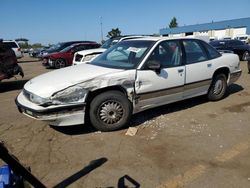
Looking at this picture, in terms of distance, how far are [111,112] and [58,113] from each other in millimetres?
931

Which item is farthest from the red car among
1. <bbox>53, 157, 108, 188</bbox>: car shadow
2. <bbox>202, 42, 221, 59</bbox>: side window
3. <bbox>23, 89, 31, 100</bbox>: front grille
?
<bbox>53, 157, 108, 188</bbox>: car shadow

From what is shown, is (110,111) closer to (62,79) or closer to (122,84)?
(122,84)

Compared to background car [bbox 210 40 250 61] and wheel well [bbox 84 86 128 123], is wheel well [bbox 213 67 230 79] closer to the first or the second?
wheel well [bbox 84 86 128 123]

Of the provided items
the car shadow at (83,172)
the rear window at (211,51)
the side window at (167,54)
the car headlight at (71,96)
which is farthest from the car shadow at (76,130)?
the rear window at (211,51)

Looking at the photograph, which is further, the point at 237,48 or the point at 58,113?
the point at 237,48

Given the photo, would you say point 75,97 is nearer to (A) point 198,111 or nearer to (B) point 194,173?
(B) point 194,173

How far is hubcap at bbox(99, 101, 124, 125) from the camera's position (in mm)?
4625

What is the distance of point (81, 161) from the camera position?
12.3 ft

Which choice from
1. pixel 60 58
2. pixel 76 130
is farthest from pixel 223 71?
pixel 60 58

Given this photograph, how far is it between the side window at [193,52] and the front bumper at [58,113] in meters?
2.58

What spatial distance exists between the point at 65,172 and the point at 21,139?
1495 millimetres

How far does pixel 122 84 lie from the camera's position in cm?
466

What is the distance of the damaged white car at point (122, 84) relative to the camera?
4.29m

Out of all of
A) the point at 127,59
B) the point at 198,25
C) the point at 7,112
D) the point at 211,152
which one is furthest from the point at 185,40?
the point at 198,25
